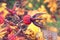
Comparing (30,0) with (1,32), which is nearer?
(1,32)

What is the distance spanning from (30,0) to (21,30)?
0.65ft

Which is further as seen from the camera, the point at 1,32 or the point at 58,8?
the point at 58,8

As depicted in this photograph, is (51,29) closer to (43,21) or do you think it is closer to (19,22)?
(43,21)

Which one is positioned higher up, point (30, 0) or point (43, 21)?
point (30, 0)

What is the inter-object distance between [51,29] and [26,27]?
5.5 inches

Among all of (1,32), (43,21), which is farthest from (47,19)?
(1,32)

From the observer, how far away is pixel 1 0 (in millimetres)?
1028

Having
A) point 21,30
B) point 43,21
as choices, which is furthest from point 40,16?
point 21,30

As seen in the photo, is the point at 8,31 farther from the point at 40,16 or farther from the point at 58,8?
the point at 58,8

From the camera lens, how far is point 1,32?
3.07ft

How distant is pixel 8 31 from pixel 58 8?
1.01 ft

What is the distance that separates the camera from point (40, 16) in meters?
1.00

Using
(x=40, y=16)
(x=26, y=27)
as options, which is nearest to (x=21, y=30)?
(x=26, y=27)

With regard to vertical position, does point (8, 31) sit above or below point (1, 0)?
below
